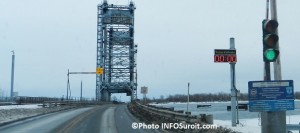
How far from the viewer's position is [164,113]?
26.5m

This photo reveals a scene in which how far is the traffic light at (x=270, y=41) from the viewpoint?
445 inches

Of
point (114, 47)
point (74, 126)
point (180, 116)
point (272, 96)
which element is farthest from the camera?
point (114, 47)

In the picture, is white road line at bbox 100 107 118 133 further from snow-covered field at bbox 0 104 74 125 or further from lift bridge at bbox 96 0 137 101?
lift bridge at bbox 96 0 137 101

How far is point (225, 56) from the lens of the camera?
21594 millimetres

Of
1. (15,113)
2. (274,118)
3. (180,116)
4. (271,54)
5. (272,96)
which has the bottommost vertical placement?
(15,113)

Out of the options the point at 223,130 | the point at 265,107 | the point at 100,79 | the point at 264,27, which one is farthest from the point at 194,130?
the point at 100,79

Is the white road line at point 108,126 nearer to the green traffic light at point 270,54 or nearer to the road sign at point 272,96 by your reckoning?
the road sign at point 272,96

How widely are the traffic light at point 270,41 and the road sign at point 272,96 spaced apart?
38.3 inches

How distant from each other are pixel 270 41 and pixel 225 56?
10.3 meters

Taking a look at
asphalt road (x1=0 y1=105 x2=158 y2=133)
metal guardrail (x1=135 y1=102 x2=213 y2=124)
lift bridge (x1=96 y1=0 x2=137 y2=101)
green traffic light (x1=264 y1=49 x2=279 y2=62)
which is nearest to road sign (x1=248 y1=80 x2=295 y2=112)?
green traffic light (x1=264 y1=49 x2=279 y2=62)

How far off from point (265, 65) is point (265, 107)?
1.08 meters

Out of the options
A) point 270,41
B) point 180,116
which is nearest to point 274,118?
point 270,41

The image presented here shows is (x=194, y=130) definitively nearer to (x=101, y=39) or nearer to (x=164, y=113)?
(x=164, y=113)

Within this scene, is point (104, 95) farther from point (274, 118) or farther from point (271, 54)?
point (271, 54)
